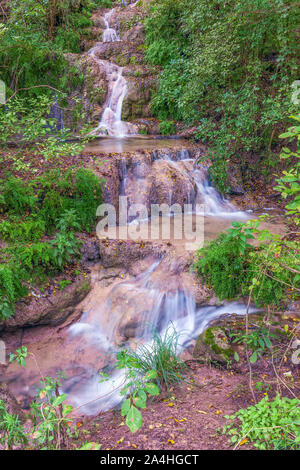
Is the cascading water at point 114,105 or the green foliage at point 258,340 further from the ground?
the cascading water at point 114,105

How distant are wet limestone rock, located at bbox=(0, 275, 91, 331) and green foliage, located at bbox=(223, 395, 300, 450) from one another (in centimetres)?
334

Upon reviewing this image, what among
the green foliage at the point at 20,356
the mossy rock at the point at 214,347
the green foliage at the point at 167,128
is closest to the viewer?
the green foliage at the point at 20,356

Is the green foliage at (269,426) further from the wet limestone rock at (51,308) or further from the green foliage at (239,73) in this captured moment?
the green foliage at (239,73)

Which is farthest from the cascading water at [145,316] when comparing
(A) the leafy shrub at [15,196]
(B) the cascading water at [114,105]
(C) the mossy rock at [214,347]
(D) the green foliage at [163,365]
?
(B) the cascading water at [114,105]

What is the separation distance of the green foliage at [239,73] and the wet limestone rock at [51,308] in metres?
4.75

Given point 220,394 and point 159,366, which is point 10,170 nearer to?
point 159,366

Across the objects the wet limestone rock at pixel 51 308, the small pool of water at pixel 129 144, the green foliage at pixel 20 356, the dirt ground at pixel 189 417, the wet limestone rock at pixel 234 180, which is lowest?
the dirt ground at pixel 189 417

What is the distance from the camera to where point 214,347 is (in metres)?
3.95

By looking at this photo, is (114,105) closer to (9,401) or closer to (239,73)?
(239,73)

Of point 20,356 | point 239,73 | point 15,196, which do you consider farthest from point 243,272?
point 239,73

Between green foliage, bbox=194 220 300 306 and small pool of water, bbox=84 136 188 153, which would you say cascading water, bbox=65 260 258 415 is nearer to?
green foliage, bbox=194 220 300 306

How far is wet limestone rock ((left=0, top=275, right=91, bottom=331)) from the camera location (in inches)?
192

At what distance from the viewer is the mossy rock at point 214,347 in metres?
3.85

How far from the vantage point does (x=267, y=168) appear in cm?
882
